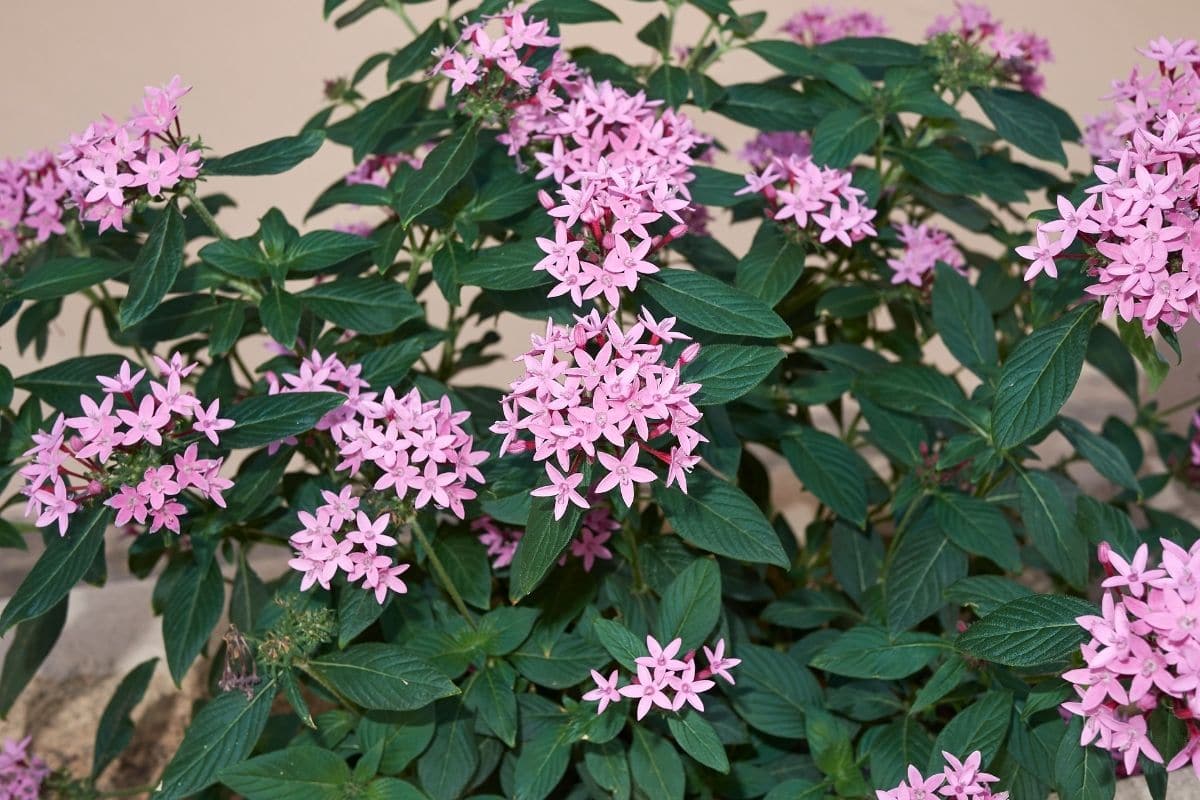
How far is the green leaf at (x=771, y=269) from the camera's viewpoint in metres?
1.33

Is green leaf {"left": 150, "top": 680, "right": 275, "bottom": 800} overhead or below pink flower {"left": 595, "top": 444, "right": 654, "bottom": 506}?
below

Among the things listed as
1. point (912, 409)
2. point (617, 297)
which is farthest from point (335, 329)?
point (912, 409)

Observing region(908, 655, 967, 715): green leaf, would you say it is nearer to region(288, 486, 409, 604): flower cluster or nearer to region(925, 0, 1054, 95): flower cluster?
region(288, 486, 409, 604): flower cluster

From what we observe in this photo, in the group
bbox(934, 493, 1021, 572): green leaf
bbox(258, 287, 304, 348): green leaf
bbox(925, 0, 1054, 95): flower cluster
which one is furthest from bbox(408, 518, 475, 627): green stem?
bbox(925, 0, 1054, 95): flower cluster

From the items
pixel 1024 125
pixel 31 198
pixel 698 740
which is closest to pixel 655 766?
pixel 698 740

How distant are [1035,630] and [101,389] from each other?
3.28 feet

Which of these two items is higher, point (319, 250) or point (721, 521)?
point (319, 250)

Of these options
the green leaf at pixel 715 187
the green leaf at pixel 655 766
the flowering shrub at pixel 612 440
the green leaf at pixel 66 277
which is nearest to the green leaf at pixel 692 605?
the flowering shrub at pixel 612 440

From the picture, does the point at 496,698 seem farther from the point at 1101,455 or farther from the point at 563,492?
the point at 1101,455

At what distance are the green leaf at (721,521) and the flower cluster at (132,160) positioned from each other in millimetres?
577

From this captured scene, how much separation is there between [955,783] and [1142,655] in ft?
0.79

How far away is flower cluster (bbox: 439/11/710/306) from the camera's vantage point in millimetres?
1084

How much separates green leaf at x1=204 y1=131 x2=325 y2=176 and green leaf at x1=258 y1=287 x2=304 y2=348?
0.13 metres

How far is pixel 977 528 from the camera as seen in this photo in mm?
1352
